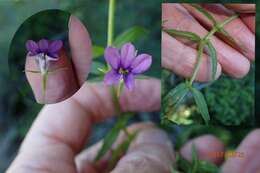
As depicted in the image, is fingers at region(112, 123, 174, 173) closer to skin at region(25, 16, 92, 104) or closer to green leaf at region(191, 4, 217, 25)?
skin at region(25, 16, 92, 104)

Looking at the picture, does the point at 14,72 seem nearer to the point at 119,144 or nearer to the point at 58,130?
the point at 58,130

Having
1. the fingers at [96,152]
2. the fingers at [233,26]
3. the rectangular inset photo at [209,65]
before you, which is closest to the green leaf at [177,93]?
the rectangular inset photo at [209,65]

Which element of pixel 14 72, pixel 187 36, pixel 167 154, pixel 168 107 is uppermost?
pixel 187 36

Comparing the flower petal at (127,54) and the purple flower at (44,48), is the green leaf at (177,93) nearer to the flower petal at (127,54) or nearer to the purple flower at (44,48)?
the flower petal at (127,54)

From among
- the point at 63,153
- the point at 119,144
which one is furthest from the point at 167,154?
the point at 63,153

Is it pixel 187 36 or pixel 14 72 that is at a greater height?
pixel 187 36

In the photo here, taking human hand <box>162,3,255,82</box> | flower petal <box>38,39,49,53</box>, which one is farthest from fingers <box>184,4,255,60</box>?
flower petal <box>38,39,49,53</box>

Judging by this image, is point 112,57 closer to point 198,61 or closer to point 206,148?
point 198,61
